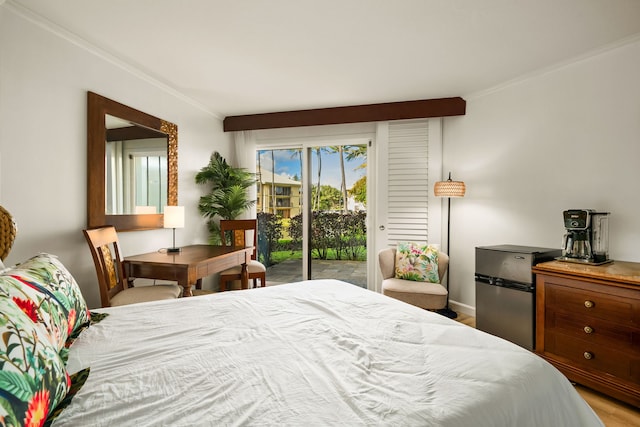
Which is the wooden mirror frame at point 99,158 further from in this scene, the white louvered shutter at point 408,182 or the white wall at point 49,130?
the white louvered shutter at point 408,182

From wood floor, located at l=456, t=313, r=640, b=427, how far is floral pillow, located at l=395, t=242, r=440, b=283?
1.55 metres

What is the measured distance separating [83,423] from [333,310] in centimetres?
98

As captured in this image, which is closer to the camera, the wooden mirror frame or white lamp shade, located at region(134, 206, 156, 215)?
the wooden mirror frame

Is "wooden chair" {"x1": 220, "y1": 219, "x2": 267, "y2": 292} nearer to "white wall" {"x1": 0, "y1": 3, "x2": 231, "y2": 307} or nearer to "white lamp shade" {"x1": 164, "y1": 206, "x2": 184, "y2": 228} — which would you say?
"white lamp shade" {"x1": 164, "y1": 206, "x2": 184, "y2": 228}

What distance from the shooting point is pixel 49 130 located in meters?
2.26

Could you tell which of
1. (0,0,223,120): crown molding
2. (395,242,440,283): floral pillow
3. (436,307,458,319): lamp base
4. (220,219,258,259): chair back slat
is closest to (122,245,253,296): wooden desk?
(220,219,258,259): chair back slat

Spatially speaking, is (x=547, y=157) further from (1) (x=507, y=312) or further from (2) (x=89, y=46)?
(2) (x=89, y=46)

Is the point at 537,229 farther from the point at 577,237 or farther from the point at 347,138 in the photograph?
the point at 347,138

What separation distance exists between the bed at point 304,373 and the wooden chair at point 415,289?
74.5 inches

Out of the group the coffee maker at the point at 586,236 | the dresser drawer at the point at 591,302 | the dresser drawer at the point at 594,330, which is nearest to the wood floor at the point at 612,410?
the dresser drawer at the point at 594,330

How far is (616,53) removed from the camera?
256cm

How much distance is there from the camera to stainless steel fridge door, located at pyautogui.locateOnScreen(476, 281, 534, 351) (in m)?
2.51

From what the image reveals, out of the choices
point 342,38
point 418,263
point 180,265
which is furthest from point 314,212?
point 342,38

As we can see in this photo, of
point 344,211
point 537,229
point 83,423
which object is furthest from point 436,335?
point 344,211
